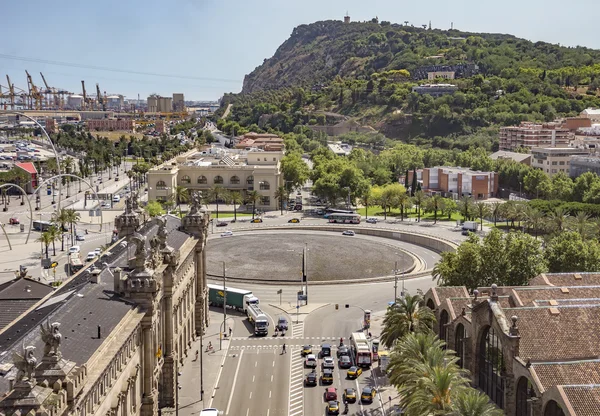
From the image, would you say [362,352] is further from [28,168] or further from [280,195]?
[28,168]

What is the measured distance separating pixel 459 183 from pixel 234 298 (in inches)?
3551

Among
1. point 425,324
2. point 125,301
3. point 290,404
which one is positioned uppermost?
point 125,301

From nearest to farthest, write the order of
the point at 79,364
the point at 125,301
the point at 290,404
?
the point at 79,364 < the point at 125,301 < the point at 290,404

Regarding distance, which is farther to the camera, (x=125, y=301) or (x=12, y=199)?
(x=12, y=199)

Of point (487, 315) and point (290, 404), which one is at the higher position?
point (487, 315)

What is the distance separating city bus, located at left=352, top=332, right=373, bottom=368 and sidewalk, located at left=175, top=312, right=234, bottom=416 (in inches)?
445

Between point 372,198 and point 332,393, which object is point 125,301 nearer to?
point 332,393

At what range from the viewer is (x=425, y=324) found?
4900cm

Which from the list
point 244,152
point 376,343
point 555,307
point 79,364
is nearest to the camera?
point 79,364

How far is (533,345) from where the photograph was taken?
133 ft

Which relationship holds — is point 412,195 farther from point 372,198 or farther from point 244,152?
point 244,152

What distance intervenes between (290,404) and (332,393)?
3.13m

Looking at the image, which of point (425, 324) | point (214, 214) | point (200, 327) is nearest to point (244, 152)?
point (214, 214)

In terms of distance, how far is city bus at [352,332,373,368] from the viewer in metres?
55.2
